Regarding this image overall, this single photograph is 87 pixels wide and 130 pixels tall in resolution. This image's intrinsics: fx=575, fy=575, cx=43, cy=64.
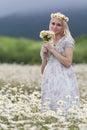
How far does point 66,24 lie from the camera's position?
998 cm

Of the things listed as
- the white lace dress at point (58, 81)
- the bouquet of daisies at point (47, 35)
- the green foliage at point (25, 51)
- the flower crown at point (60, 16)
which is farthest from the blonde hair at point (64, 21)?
the green foliage at point (25, 51)

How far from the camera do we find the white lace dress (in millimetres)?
9789

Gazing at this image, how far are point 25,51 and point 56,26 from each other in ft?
70.7

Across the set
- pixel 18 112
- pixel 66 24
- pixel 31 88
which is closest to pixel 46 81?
pixel 66 24

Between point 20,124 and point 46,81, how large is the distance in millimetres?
2371

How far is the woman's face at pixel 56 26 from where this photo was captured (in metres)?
9.84

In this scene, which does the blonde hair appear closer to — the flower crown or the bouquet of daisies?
the flower crown

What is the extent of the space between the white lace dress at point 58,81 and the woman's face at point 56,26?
154mm

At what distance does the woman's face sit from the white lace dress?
15cm

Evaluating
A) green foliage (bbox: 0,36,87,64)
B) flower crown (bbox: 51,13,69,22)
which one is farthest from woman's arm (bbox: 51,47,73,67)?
green foliage (bbox: 0,36,87,64)

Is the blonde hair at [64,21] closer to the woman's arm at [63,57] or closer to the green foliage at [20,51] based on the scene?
the woman's arm at [63,57]

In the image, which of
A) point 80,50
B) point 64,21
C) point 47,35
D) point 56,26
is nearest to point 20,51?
point 80,50

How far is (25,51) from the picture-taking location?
103 feet

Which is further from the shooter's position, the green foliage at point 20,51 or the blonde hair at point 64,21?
the green foliage at point 20,51
